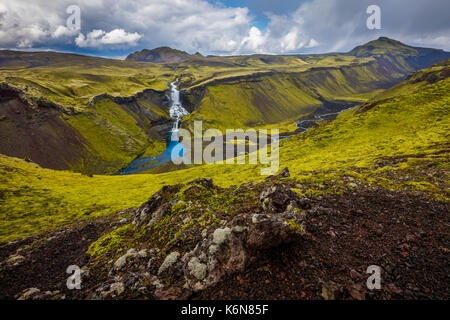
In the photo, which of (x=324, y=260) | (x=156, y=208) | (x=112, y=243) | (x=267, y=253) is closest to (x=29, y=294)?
(x=112, y=243)

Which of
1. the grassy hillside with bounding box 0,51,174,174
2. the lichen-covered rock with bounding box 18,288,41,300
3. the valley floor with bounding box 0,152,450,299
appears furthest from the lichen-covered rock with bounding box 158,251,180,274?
the grassy hillside with bounding box 0,51,174,174

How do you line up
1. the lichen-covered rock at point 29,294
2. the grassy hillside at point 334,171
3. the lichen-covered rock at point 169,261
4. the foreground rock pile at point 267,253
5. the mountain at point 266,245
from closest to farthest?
the foreground rock pile at point 267,253, the mountain at point 266,245, the lichen-covered rock at point 169,261, the lichen-covered rock at point 29,294, the grassy hillside at point 334,171

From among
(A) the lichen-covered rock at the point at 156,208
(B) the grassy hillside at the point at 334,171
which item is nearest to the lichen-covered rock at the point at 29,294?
(A) the lichen-covered rock at the point at 156,208

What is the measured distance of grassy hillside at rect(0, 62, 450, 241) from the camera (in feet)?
67.7

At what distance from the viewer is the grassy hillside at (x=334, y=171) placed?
2062 centimetres

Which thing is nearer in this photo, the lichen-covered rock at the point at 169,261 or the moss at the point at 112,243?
the lichen-covered rock at the point at 169,261

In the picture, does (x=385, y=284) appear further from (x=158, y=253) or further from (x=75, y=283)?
(x=75, y=283)

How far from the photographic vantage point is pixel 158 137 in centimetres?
16262

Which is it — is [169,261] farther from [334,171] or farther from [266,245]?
[334,171]

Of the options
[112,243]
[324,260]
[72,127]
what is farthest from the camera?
[72,127]

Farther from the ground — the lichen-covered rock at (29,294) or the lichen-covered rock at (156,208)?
the lichen-covered rock at (156,208)

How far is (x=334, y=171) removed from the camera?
1104 inches

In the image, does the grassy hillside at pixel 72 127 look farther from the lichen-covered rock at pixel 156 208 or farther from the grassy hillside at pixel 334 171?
the lichen-covered rock at pixel 156 208
